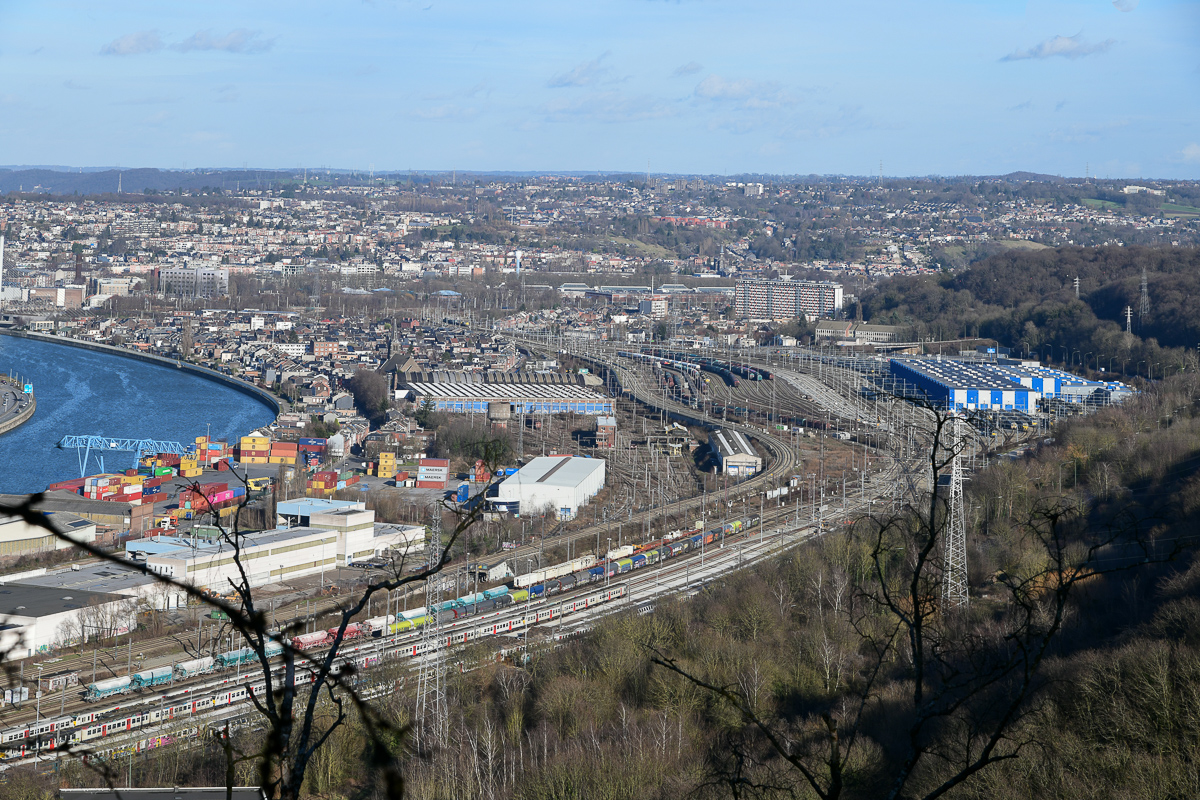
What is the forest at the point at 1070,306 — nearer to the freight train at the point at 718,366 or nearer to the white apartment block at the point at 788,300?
the white apartment block at the point at 788,300

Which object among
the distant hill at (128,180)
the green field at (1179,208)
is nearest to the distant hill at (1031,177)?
the green field at (1179,208)

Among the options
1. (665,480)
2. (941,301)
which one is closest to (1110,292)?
(941,301)

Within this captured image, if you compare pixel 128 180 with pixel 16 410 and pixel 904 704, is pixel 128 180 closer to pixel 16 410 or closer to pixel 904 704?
pixel 16 410

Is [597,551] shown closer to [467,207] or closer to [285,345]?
[285,345]

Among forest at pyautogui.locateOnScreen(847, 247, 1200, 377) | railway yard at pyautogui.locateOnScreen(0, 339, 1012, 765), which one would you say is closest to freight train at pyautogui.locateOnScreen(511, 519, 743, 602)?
railway yard at pyautogui.locateOnScreen(0, 339, 1012, 765)

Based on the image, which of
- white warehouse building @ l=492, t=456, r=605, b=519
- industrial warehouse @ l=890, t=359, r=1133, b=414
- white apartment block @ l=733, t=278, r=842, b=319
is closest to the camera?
white warehouse building @ l=492, t=456, r=605, b=519

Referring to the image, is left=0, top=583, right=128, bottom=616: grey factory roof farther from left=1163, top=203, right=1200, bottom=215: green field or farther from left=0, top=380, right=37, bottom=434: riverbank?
left=1163, top=203, right=1200, bottom=215: green field
